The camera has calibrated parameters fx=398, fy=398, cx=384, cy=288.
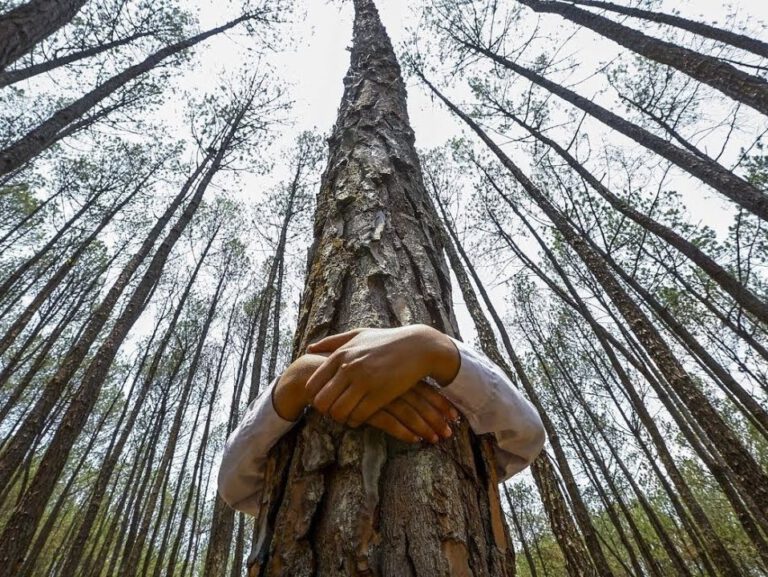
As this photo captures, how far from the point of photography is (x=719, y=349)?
12422 mm

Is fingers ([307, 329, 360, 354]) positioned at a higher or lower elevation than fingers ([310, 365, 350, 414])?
higher

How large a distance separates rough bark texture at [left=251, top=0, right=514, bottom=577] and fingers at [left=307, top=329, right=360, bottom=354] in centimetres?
14

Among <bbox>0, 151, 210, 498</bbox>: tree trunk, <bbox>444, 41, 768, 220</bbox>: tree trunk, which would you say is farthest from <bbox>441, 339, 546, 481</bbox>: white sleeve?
<bbox>0, 151, 210, 498</bbox>: tree trunk

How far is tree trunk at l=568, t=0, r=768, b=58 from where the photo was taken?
540cm

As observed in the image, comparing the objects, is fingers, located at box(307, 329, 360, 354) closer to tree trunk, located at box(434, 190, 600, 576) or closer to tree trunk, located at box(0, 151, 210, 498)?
tree trunk, located at box(434, 190, 600, 576)

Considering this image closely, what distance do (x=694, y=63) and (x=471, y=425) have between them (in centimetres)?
585

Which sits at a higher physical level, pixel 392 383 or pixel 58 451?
pixel 58 451

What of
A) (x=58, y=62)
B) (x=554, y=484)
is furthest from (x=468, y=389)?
(x=58, y=62)

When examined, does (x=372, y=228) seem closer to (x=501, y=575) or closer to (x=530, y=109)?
(x=501, y=575)

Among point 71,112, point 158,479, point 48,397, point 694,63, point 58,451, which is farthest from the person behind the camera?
point 158,479

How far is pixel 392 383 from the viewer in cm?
78

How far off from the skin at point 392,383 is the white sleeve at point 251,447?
13 cm

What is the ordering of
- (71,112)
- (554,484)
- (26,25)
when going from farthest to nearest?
(71,112) → (554,484) → (26,25)

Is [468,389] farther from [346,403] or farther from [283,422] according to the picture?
[283,422]
